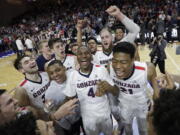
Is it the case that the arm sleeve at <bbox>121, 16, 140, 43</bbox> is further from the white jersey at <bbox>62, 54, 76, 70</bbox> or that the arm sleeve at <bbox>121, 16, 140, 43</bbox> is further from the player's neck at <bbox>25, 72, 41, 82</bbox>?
the player's neck at <bbox>25, 72, 41, 82</bbox>

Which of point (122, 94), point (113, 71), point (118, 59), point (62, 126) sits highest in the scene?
point (118, 59)

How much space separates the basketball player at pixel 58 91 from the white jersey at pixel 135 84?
778mm

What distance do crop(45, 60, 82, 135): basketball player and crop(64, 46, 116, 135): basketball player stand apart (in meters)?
0.22

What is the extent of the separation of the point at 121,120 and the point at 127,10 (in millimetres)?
17630

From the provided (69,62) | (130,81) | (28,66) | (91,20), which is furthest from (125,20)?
(91,20)

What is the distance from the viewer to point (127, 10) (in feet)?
65.6

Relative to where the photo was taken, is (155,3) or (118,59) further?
(155,3)

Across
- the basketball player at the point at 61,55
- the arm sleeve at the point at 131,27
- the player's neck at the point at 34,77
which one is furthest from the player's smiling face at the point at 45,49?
the arm sleeve at the point at 131,27

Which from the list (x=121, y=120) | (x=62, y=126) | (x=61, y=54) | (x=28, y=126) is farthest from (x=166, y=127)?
(x=61, y=54)

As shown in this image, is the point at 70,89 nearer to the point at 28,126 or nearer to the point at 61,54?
the point at 61,54

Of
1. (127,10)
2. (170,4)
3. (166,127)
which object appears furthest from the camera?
(127,10)

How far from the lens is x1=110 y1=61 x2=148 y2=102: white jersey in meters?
3.22

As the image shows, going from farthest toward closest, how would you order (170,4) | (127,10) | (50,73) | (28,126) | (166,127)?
(127,10), (170,4), (50,73), (28,126), (166,127)

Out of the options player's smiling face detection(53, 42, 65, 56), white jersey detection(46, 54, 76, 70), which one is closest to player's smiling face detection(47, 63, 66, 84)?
white jersey detection(46, 54, 76, 70)
